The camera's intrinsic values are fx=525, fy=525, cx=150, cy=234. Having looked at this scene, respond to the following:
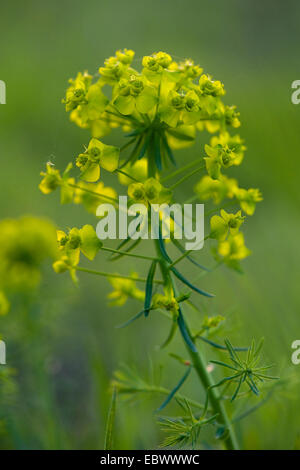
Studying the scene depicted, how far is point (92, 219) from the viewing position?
2623mm

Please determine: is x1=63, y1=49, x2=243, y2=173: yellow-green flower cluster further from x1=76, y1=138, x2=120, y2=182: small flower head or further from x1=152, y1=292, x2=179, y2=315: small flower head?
x1=152, y1=292, x2=179, y2=315: small flower head

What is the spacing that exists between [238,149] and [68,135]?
89.0 inches

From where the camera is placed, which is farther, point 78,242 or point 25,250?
point 25,250

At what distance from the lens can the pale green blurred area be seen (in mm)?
1462

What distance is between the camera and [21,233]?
160 cm

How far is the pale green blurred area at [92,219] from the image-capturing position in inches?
57.6

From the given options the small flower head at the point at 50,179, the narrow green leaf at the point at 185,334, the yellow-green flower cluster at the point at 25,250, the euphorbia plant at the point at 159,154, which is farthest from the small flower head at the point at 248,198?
the yellow-green flower cluster at the point at 25,250

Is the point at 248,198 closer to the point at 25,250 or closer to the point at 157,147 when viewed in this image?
the point at 157,147

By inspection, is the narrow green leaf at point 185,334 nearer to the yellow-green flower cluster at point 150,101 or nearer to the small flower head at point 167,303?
the small flower head at point 167,303

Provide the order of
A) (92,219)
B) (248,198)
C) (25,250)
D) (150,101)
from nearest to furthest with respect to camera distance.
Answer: (150,101)
(248,198)
(25,250)
(92,219)

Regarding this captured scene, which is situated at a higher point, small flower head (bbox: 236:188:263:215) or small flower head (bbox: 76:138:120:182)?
small flower head (bbox: 76:138:120:182)

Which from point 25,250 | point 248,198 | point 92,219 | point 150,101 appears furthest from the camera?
point 92,219

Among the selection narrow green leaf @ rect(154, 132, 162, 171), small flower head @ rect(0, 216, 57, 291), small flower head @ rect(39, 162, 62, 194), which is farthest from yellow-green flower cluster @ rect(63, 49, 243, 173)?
small flower head @ rect(0, 216, 57, 291)

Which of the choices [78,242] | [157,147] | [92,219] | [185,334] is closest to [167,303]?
[185,334]
